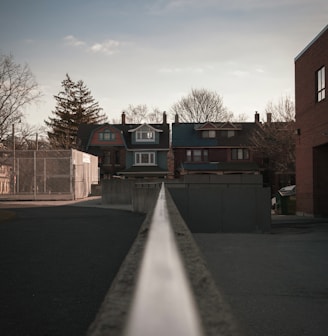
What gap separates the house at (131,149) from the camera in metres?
52.9

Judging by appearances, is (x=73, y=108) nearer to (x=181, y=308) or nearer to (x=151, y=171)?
(x=151, y=171)

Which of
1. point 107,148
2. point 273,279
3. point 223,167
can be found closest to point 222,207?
point 273,279

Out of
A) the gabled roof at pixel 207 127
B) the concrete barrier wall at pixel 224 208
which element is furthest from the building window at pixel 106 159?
the concrete barrier wall at pixel 224 208

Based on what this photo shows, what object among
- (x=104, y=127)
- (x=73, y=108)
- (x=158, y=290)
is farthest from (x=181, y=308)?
(x=73, y=108)

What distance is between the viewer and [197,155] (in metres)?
53.0

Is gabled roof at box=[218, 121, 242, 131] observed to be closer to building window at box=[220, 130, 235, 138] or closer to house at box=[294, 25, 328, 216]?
building window at box=[220, 130, 235, 138]

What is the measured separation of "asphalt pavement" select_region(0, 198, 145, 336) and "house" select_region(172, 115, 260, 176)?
126 ft

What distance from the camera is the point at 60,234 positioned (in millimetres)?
12578

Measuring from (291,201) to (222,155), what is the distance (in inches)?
946

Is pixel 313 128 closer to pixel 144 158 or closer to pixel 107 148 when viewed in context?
pixel 144 158

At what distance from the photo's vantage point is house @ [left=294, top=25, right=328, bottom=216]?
67.2ft

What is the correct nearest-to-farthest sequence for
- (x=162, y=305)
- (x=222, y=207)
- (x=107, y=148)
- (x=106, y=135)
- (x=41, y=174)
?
(x=162, y=305) → (x=222, y=207) → (x=41, y=174) → (x=107, y=148) → (x=106, y=135)

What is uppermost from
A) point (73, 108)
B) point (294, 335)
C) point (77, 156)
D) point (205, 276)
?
point (73, 108)

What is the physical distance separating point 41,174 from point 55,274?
25651mm
